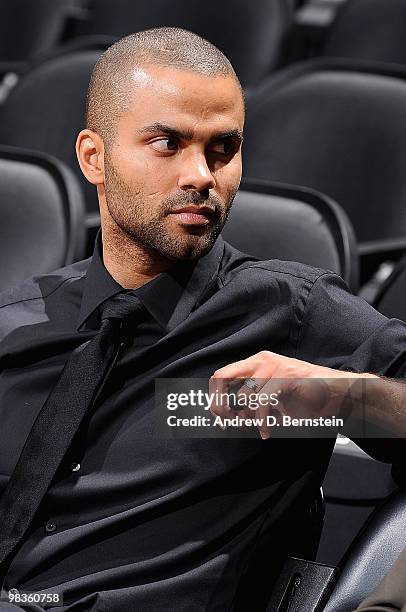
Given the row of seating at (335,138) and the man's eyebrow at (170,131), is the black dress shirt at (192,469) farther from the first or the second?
the row of seating at (335,138)

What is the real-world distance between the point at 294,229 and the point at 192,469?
488 mm

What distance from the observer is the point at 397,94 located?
6.05 ft

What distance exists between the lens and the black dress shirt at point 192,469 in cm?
97

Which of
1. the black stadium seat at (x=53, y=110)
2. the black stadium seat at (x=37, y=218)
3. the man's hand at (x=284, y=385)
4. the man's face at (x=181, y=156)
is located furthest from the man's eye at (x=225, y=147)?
the black stadium seat at (x=53, y=110)

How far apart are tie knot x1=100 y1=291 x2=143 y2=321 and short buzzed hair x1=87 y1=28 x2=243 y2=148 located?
0.15 meters

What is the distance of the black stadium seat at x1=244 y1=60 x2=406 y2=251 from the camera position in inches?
71.6

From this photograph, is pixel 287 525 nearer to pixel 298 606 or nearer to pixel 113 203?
pixel 298 606

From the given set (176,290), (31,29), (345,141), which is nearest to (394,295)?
(176,290)

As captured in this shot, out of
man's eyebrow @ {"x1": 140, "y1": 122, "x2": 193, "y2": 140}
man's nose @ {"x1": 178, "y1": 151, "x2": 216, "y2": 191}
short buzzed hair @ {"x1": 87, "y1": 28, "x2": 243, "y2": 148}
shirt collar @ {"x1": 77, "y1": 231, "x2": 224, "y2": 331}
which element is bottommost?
shirt collar @ {"x1": 77, "y1": 231, "x2": 224, "y2": 331}

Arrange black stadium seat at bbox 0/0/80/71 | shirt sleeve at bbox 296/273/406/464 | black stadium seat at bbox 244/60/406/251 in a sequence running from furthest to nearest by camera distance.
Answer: black stadium seat at bbox 0/0/80/71 < black stadium seat at bbox 244/60/406/251 < shirt sleeve at bbox 296/273/406/464

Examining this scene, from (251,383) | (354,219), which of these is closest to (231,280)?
(251,383)

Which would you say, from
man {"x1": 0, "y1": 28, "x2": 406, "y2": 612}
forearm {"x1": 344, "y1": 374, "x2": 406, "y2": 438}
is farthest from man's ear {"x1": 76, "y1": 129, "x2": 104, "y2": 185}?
forearm {"x1": 344, "y1": 374, "x2": 406, "y2": 438}

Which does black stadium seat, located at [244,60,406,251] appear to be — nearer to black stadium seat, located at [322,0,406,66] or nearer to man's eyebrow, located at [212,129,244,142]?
black stadium seat, located at [322,0,406,66]

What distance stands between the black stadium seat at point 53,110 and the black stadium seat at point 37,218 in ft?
1.30
